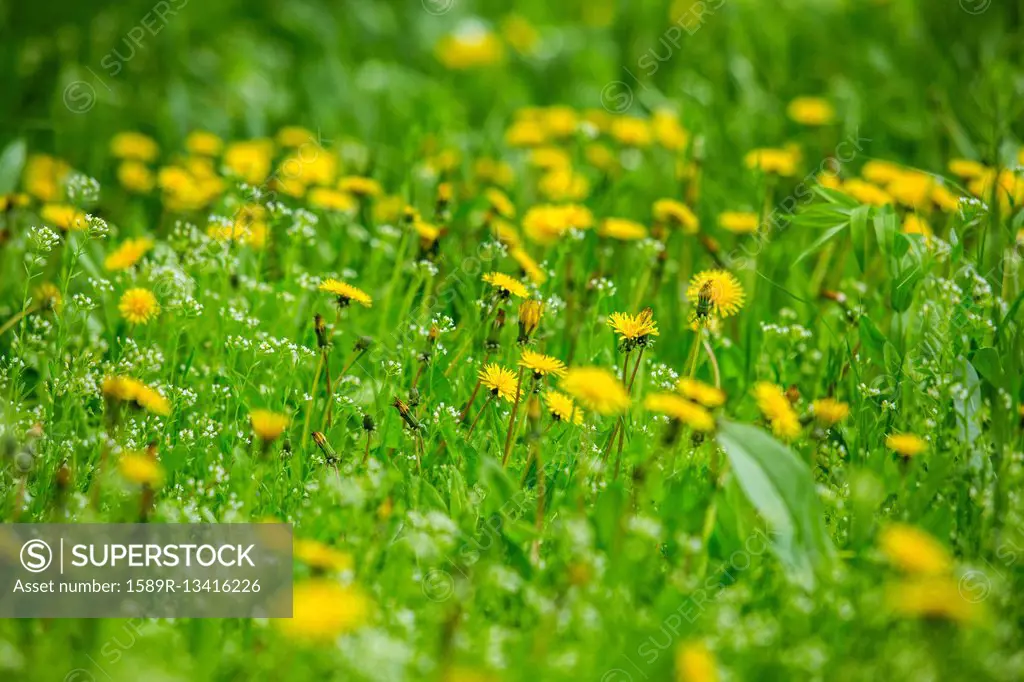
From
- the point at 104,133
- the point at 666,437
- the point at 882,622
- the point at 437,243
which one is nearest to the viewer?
the point at 882,622

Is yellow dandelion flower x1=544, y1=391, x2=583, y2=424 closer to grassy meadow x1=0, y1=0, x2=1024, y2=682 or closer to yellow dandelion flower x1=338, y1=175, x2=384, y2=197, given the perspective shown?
grassy meadow x1=0, y1=0, x2=1024, y2=682

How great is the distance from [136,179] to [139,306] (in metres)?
1.34

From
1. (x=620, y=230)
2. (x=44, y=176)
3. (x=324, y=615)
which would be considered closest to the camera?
(x=324, y=615)

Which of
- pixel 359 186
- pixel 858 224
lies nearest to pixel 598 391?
pixel 858 224

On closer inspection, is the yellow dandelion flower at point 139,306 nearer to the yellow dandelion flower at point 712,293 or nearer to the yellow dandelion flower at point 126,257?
the yellow dandelion flower at point 126,257

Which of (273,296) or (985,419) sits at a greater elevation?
(273,296)

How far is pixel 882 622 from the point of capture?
1585mm

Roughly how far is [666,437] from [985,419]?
0.76m

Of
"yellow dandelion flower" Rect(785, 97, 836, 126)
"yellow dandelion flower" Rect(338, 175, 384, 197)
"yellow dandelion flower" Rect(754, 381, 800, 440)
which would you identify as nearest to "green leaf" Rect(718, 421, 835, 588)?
"yellow dandelion flower" Rect(754, 381, 800, 440)

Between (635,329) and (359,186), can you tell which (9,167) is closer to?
(359,186)

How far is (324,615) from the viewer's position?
129cm

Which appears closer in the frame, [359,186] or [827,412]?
[827,412]

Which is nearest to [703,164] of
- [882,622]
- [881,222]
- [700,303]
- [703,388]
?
[881,222]

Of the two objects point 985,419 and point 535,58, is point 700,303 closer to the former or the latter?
point 985,419
